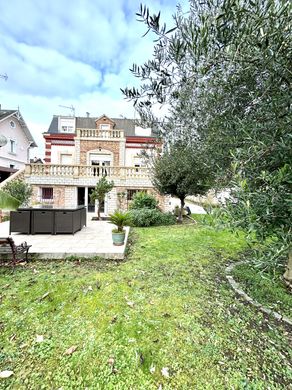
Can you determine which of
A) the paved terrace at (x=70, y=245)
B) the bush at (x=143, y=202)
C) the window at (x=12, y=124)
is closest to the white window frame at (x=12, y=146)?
the window at (x=12, y=124)

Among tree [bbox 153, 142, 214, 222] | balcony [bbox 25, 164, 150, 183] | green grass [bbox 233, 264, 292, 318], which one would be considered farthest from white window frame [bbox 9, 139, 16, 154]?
green grass [bbox 233, 264, 292, 318]

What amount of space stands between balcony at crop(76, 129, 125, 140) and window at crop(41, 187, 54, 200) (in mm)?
5376

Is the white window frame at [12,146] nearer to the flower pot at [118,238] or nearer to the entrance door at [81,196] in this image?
the entrance door at [81,196]

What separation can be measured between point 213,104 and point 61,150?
18644 millimetres

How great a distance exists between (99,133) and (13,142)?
10.5 m

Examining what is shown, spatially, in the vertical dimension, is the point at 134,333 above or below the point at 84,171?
below

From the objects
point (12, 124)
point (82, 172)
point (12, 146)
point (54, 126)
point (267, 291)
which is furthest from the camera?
point (12, 146)

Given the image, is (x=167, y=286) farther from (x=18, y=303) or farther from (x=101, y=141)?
(x=101, y=141)

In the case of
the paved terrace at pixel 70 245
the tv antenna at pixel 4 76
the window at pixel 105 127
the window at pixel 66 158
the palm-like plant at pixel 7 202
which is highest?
the window at pixel 105 127

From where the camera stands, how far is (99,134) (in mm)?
17688

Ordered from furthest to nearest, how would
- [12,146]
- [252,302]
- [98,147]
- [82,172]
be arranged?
[12,146] → [98,147] → [82,172] → [252,302]

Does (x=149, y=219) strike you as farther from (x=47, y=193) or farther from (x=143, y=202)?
(x=47, y=193)

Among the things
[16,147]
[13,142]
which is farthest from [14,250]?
[16,147]

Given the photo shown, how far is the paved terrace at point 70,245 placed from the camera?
538 cm
